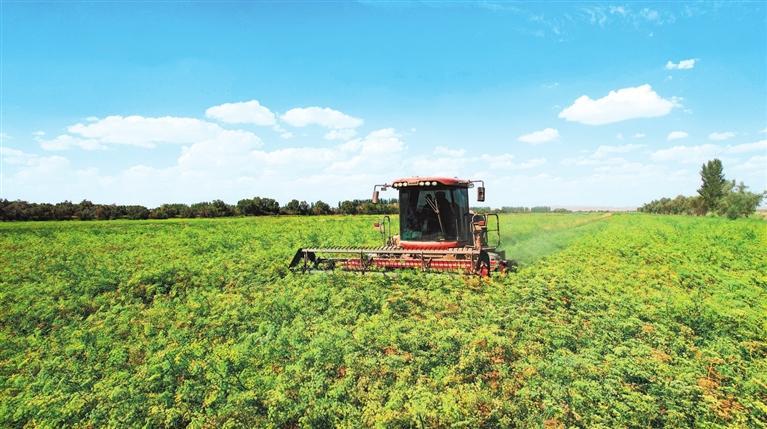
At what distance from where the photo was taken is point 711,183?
88688 mm

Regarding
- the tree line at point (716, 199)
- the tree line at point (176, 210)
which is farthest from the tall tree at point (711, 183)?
the tree line at point (176, 210)

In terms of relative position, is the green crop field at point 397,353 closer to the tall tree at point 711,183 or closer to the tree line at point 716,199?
the tree line at point 716,199

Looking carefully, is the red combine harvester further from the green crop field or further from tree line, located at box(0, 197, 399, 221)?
tree line, located at box(0, 197, 399, 221)

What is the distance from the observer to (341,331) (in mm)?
6258

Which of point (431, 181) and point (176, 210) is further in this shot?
point (176, 210)

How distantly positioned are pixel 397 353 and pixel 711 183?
346 ft

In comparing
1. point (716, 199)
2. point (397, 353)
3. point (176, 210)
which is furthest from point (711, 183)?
point (397, 353)

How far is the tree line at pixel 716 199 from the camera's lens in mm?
76000

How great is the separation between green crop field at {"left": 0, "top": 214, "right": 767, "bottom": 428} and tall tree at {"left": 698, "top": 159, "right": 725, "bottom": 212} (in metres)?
94.7

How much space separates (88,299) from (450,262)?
7.83 metres

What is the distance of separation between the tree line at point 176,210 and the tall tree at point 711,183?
7094 centimetres

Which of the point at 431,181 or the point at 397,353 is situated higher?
the point at 431,181

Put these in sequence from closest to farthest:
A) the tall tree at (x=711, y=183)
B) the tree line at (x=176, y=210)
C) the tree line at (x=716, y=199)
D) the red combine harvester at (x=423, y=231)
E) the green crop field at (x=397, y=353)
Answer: the green crop field at (x=397, y=353), the red combine harvester at (x=423, y=231), the tree line at (x=176, y=210), the tree line at (x=716, y=199), the tall tree at (x=711, y=183)

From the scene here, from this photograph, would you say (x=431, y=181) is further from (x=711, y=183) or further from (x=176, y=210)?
(x=711, y=183)
